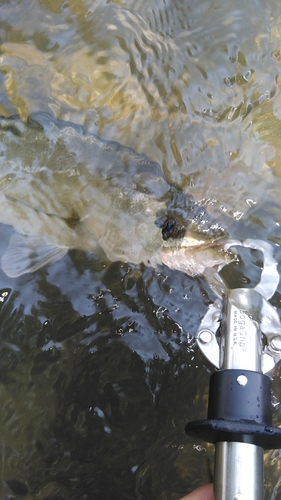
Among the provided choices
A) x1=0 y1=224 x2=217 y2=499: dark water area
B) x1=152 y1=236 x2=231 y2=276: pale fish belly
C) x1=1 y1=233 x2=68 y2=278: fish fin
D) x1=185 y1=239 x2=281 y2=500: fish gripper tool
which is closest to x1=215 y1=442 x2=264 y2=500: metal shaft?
x1=185 y1=239 x2=281 y2=500: fish gripper tool

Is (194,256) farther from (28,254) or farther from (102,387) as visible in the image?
(28,254)

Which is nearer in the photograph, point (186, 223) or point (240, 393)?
point (240, 393)

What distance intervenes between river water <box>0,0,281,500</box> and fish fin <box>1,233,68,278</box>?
37 mm

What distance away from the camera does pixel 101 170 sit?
6.77 feet

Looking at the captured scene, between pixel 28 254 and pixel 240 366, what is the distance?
115 cm

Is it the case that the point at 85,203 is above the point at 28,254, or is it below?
above

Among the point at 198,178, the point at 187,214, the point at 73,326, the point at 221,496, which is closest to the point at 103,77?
the point at 198,178

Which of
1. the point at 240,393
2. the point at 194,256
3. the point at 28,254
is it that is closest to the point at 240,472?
the point at 240,393

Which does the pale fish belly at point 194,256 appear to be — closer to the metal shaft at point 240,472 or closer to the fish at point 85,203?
the fish at point 85,203

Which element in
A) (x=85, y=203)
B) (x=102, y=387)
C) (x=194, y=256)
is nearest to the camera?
(x=102, y=387)

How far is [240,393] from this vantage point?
1.04m

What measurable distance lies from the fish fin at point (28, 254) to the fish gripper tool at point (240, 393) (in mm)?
896

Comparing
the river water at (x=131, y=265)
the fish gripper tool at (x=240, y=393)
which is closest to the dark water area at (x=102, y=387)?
the river water at (x=131, y=265)

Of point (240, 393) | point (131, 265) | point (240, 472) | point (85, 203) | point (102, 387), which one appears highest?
point (85, 203)
